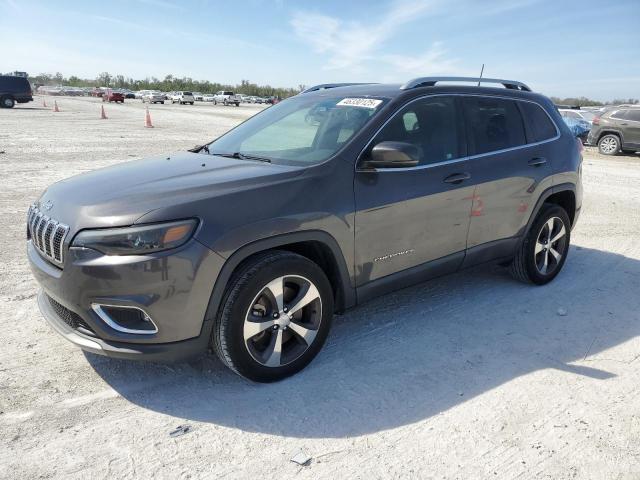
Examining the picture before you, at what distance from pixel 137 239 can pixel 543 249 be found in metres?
3.73

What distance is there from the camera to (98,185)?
10.0 ft

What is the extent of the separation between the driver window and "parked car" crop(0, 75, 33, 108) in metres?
39.9

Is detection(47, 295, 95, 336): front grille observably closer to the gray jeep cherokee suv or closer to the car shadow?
the gray jeep cherokee suv

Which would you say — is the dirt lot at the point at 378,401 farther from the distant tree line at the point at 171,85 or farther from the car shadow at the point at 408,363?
the distant tree line at the point at 171,85

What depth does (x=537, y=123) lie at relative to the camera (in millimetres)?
4633

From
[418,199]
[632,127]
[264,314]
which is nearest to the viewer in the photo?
[264,314]

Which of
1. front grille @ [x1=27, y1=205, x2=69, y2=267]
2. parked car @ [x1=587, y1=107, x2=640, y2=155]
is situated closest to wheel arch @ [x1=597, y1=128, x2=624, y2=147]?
parked car @ [x1=587, y1=107, x2=640, y2=155]

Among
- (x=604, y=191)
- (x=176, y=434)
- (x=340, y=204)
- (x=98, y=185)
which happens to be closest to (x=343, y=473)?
(x=176, y=434)

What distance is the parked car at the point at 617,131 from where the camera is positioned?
16344 millimetres

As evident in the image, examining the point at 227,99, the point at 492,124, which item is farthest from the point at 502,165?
the point at 227,99

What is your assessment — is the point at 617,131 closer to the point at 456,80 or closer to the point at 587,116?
the point at 587,116

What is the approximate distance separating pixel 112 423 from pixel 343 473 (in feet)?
4.16

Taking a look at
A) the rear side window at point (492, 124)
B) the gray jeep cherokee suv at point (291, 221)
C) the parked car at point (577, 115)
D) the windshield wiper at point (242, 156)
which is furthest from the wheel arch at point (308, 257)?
the parked car at point (577, 115)

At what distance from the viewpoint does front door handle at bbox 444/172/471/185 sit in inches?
148
